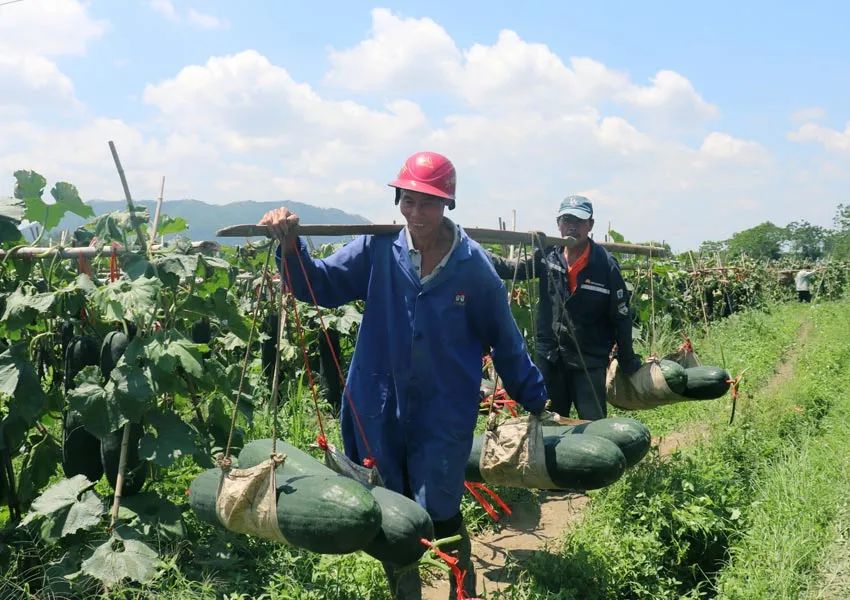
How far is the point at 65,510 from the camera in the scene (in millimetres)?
4004

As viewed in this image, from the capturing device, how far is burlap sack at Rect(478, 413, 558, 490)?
407cm

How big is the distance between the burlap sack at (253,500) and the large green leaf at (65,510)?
1.23m

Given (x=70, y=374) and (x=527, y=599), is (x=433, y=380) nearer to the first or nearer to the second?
(x=527, y=599)

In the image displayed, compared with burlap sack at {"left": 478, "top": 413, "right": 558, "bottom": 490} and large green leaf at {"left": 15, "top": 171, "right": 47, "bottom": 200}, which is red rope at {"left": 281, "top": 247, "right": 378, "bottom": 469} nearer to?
burlap sack at {"left": 478, "top": 413, "right": 558, "bottom": 490}

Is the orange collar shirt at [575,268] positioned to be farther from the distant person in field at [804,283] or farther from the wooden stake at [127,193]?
the distant person in field at [804,283]

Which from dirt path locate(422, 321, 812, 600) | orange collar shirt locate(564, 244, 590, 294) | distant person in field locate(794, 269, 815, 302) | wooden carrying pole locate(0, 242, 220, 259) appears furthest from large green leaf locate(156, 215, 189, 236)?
distant person in field locate(794, 269, 815, 302)

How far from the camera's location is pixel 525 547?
209 inches

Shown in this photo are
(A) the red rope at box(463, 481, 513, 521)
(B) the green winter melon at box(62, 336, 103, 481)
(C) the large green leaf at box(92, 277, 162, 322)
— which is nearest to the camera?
(C) the large green leaf at box(92, 277, 162, 322)

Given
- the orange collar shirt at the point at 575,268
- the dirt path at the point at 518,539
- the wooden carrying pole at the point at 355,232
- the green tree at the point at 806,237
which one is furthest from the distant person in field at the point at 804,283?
the green tree at the point at 806,237

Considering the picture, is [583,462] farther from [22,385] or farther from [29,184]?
[29,184]

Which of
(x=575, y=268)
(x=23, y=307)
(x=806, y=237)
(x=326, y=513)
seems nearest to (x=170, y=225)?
(x=23, y=307)

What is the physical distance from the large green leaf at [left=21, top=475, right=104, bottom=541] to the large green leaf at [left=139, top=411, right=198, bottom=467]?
0.41 meters

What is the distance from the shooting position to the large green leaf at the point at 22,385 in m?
3.86

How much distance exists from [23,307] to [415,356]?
6.29ft
